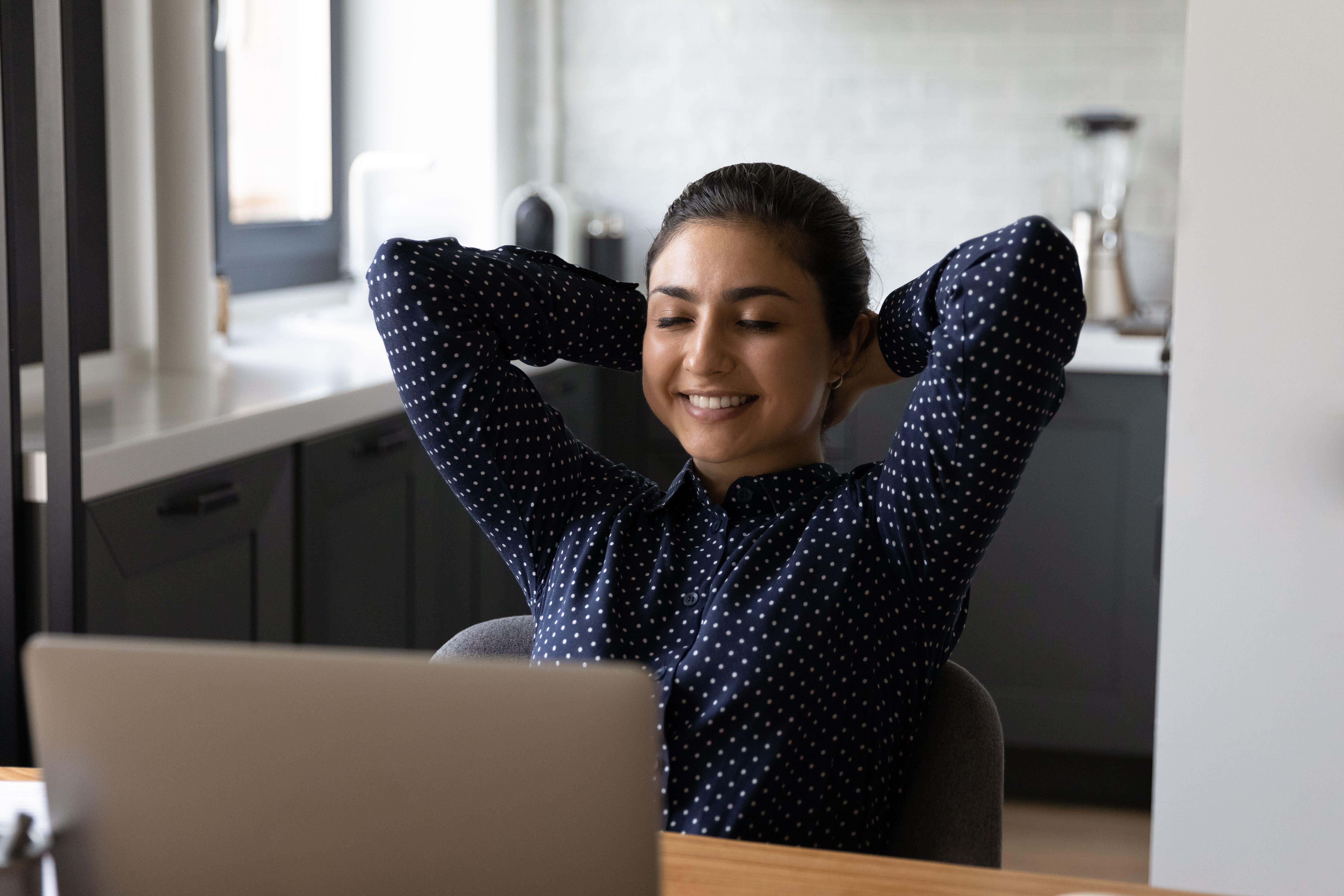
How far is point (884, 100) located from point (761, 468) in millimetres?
2333

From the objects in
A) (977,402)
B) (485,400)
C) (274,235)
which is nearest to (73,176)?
(485,400)

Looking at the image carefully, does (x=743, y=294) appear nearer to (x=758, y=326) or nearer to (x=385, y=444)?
(x=758, y=326)

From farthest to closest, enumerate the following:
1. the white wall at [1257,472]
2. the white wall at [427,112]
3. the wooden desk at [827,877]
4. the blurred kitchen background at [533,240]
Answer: the white wall at [427,112], the blurred kitchen background at [533,240], the white wall at [1257,472], the wooden desk at [827,877]

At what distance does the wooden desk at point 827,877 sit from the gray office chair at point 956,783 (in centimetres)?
21

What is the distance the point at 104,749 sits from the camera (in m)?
0.55

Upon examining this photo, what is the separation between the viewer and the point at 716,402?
3.93 ft

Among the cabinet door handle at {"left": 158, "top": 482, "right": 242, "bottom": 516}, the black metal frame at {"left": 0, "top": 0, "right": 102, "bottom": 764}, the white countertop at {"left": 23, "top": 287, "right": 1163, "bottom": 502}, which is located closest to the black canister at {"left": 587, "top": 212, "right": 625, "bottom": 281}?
the white countertop at {"left": 23, "top": 287, "right": 1163, "bottom": 502}

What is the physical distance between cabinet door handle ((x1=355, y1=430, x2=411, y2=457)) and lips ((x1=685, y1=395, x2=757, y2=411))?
1178 mm

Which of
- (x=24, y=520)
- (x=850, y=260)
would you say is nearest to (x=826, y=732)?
(x=850, y=260)

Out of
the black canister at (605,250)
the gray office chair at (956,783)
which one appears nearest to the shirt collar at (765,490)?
the gray office chair at (956,783)

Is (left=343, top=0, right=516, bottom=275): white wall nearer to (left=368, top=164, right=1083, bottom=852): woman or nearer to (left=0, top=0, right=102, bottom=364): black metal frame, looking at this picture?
(left=0, top=0, right=102, bottom=364): black metal frame

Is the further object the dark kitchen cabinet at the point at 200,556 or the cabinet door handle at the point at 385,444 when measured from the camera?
the cabinet door handle at the point at 385,444

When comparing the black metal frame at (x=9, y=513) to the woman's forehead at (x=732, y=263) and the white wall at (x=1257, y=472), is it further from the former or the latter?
the white wall at (x=1257, y=472)

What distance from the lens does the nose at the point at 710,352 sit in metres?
1.18
